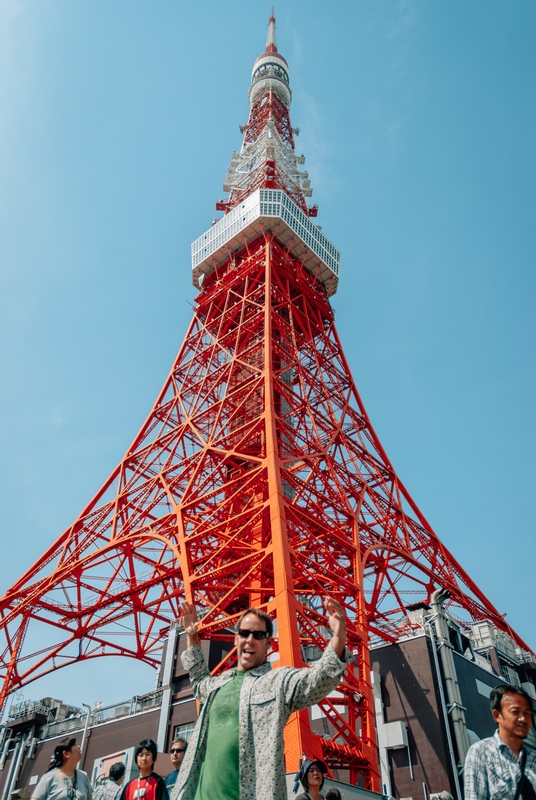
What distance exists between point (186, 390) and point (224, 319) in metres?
3.49

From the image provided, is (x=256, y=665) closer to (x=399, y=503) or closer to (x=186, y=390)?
(x=399, y=503)

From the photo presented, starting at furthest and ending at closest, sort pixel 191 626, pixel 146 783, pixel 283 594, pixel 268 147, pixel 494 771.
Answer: pixel 268 147, pixel 283 594, pixel 146 783, pixel 191 626, pixel 494 771

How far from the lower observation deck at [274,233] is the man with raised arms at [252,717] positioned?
27086 mm

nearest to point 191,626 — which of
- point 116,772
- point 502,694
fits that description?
point 502,694

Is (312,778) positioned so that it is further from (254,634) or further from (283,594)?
(283,594)

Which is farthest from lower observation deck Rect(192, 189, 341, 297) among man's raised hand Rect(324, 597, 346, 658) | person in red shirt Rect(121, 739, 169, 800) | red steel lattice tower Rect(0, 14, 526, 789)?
man's raised hand Rect(324, 597, 346, 658)

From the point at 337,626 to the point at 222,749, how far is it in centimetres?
82

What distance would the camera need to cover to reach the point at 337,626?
3.19 meters

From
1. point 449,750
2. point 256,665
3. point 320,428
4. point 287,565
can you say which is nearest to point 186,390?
point 320,428

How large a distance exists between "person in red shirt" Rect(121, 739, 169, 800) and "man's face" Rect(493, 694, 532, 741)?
8.74 feet

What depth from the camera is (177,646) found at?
21438 mm

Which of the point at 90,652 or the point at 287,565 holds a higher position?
the point at 90,652

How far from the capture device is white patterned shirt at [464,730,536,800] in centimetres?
327

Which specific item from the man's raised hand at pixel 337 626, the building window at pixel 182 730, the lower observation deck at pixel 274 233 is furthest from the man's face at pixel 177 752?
the lower observation deck at pixel 274 233
